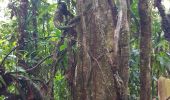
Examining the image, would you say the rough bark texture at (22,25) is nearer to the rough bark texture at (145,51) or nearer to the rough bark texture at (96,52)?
the rough bark texture at (96,52)

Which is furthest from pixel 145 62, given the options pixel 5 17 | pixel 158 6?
pixel 5 17

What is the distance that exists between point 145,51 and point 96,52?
32 cm

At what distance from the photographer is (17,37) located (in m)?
2.96

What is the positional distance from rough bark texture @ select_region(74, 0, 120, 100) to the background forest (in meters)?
0.06

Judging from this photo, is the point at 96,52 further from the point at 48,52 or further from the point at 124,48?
the point at 48,52

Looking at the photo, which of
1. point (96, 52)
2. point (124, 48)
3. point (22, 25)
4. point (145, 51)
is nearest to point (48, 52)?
point (22, 25)

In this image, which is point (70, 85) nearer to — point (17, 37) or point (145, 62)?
point (145, 62)

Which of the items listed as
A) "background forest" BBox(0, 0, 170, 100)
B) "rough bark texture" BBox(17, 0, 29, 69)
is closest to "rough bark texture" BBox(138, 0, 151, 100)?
"background forest" BBox(0, 0, 170, 100)

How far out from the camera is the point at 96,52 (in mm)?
2014

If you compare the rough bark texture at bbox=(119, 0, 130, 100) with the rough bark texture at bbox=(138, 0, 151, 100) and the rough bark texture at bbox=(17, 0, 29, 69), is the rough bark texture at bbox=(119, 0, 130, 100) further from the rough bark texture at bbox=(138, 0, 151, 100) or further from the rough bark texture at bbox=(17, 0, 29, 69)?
the rough bark texture at bbox=(17, 0, 29, 69)

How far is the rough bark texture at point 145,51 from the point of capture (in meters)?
1.85

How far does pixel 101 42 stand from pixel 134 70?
0.88 meters

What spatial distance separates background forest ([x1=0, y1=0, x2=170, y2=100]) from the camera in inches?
89.9

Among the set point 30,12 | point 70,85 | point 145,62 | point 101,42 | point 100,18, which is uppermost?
point 30,12
